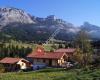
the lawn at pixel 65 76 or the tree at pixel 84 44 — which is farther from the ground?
the tree at pixel 84 44

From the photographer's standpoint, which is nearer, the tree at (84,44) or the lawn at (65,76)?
the lawn at (65,76)

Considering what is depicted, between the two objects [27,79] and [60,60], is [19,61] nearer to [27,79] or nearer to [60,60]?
[60,60]

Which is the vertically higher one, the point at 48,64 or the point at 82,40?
the point at 82,40

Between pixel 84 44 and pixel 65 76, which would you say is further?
pixel 84 44

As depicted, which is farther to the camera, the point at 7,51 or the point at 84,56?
the point at 7,51

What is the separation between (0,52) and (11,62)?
31.8m

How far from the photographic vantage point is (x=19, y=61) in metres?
86.2

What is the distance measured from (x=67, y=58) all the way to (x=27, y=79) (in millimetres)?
48554

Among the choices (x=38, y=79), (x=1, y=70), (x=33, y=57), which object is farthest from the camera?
(x=33, y=57)

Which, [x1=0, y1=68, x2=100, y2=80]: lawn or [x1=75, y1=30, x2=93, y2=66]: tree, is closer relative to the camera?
[x1=0, y1=68, x2=100, y2=80]: lawn

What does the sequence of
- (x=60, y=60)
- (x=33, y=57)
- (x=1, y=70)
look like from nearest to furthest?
(x=1, y=70) → (x=60, y=60) → (x=33, y=57)

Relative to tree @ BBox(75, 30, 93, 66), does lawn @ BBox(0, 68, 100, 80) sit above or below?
below

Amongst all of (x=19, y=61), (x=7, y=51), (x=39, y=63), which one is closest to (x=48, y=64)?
(x=39, y=63)

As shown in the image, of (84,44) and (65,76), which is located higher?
(84,44)
